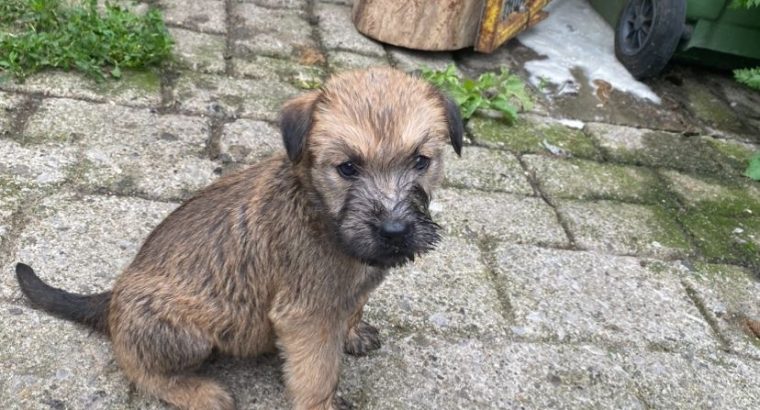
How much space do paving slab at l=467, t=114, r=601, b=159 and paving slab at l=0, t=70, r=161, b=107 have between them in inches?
91.2

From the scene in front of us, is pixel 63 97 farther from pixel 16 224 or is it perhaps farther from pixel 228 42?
pixel 228 42

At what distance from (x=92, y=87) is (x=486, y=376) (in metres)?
3.34

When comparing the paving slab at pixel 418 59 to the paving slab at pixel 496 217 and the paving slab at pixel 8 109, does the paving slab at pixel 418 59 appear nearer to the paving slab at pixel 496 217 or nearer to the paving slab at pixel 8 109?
the paving slab at pixel 496 217

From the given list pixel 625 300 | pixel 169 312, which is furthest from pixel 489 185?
pixel 169 312

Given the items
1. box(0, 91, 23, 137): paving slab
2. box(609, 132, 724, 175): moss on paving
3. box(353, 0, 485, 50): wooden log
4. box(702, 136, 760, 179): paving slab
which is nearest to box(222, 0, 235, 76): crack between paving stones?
box(353, 0, 485, 50): wooden log

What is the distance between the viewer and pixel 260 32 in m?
6.18

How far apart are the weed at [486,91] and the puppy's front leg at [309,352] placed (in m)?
2.87

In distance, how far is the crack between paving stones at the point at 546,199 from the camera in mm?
4465

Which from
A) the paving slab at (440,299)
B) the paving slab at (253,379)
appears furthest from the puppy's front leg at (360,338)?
the paving slab at (253,379)

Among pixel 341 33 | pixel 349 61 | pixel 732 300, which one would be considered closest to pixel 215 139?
pixel 349 61

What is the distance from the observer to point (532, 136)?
5465mm

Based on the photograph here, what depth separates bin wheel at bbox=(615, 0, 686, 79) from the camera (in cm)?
630

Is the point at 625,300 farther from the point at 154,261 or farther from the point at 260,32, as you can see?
the point at 260,32

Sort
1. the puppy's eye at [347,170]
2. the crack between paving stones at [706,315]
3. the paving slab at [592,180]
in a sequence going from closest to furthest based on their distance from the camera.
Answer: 1. the puppy's eye at [347,170]
2. the crack between paving stones at [706,315]
3. the paving slab at [592,180]
